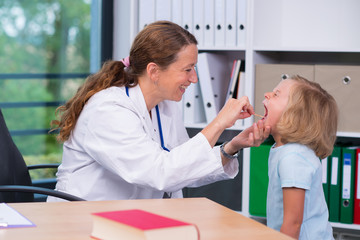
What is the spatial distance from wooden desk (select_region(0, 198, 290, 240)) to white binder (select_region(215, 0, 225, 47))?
1.43 meters

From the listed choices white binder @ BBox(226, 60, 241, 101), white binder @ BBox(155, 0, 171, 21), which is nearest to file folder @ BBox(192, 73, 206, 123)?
white binder @ BBox(226, 60, 241, 101)

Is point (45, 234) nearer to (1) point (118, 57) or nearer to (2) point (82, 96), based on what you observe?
(2) point (82, 96)

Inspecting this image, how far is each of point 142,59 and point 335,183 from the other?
1135mm

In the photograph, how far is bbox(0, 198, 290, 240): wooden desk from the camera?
3.65 feet

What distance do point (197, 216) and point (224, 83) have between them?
1.66 m

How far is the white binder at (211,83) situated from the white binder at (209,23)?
68 mm

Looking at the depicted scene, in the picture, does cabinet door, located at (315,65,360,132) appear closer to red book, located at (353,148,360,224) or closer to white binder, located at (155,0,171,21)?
red book, located at (353,148,360,224)

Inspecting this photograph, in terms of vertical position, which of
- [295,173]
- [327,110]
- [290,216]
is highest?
[327,110]

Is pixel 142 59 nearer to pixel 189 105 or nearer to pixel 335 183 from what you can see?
pixel 189 105

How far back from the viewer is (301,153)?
1.77m

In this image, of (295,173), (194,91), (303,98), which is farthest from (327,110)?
(194,91)

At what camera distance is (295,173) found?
5.62ft

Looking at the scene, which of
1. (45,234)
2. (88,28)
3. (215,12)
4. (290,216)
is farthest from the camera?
(88,28)

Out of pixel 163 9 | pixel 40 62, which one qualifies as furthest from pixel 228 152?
pixel 40 62
